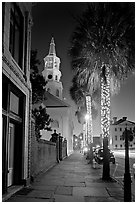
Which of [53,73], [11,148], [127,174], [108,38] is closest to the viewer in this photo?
[127,174]

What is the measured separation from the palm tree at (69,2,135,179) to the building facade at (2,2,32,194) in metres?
3.23

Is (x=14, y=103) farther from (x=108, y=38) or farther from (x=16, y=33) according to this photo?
(x=108, y=38)

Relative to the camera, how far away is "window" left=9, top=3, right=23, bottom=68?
8.15 m

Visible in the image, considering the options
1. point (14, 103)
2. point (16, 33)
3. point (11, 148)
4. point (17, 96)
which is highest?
point (16, 33)

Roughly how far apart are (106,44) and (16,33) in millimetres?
4564

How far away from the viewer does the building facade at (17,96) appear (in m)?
7.14

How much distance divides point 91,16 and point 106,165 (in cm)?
667

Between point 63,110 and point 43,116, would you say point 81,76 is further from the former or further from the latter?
point 63,110

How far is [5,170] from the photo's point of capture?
6656 millimetres

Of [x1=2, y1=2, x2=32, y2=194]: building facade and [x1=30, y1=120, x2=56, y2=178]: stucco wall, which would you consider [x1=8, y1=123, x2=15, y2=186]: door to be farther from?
[x1=30, y1=120, x2=56, y2=178]: stucco wall

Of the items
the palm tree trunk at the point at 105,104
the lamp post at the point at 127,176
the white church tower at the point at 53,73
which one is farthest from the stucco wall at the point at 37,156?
the white church tower at the point at 53,73

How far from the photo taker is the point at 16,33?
29.2 feet

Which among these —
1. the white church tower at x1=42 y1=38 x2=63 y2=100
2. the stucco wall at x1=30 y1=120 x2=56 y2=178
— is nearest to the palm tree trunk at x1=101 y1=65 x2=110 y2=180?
the stucco wall at x1=30 y1=120 x2=56 y2=178

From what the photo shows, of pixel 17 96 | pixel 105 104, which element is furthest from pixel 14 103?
pixel 105 104
